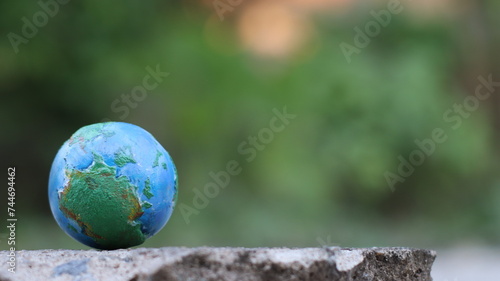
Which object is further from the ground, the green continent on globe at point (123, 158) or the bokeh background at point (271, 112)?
the bokeh background at point (271, 112)

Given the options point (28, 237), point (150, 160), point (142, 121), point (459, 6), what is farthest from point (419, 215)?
point (150, 160)

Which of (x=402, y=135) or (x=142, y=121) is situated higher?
(x=402, y=135)

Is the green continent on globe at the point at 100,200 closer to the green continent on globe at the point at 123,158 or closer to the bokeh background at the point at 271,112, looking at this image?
the green continent on globe at the point at 123,158

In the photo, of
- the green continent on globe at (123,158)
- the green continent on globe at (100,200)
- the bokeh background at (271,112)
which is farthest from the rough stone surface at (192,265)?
the bokeh background at (271,112)

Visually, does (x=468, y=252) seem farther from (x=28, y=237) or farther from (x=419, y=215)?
(x=28, y=237)

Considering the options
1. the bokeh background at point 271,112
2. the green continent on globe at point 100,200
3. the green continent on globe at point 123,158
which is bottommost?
the green continent on globe at point 100,200

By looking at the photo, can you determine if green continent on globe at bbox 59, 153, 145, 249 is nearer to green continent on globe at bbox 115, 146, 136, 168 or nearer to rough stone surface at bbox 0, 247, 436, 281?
green continent on globe at bbox 115, 146, 136, 168

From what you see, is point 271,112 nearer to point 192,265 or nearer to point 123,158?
point 123,158
